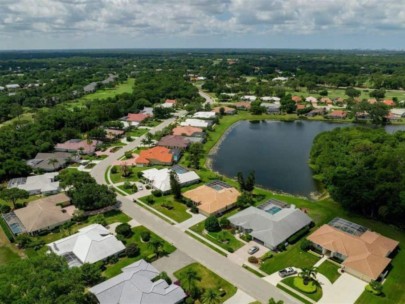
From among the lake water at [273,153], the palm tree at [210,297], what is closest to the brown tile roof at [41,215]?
the palm tree at [210,297]

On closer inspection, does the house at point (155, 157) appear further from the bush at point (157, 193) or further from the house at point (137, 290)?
the house at point (137, 290)

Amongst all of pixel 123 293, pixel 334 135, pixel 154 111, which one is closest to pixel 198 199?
pixel 123 293

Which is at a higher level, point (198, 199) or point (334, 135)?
point (334, 135)

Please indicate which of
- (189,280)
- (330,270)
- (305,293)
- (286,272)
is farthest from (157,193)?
(330,270)

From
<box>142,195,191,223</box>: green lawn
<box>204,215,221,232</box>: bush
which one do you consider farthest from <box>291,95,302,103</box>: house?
<box>204,215,221,232</box>: bush

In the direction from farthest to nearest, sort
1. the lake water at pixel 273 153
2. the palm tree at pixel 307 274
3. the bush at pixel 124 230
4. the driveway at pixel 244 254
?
the lake water at pixel 273 153, the bush at pixel 124 230, the driveway at pixel 244 254, the palm tree at pixel 307 274

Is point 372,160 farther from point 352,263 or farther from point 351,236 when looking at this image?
point 352,263
